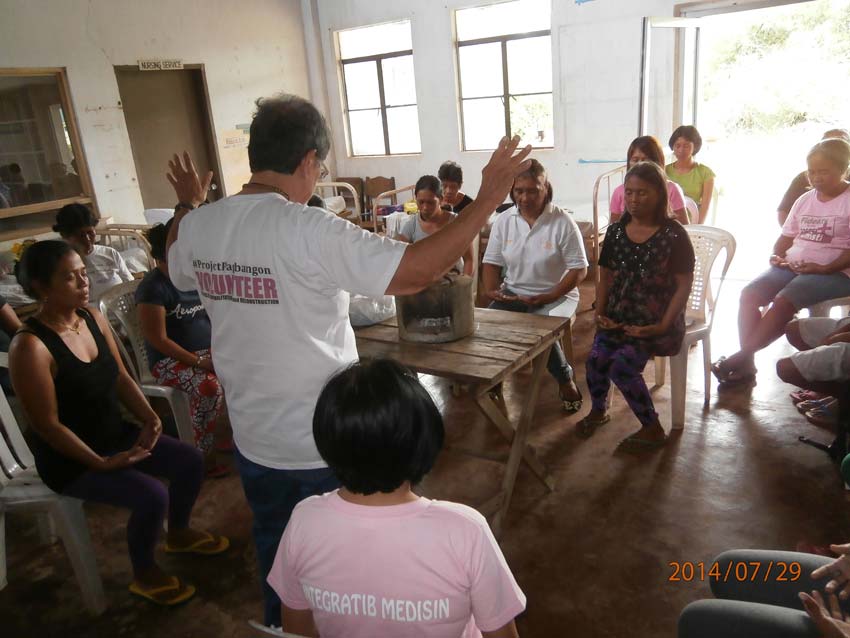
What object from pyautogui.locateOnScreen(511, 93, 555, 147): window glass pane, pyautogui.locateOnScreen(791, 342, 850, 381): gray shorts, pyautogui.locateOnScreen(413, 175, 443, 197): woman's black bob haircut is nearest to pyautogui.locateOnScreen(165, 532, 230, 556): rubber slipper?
pyautogui.locateOnScreen(413, 175, 443, 197): woman's black bob haircut

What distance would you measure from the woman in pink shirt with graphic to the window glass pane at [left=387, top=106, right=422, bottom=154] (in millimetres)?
7282

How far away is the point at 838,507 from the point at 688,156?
2.78 meters

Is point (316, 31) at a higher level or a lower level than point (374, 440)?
higher

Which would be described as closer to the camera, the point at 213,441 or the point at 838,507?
the point at 838,507

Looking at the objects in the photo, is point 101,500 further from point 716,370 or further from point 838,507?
point 716,370

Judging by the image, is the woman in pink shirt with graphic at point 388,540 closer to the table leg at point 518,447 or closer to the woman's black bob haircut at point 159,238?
the table leg at point 518,447

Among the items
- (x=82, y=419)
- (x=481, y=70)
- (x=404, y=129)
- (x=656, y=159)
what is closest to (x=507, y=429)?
(x=82, y=419)

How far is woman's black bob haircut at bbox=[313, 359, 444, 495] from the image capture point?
1021mm

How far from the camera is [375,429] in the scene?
1020 mm

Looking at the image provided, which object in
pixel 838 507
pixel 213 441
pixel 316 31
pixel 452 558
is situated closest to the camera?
pixel 452 558

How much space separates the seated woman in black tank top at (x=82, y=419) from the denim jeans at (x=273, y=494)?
61cm

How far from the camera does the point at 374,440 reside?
1020 mm

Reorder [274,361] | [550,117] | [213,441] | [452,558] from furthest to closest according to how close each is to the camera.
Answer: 1. [550,117]
2. [213,441]
3. [274,361]
4. [452,558]

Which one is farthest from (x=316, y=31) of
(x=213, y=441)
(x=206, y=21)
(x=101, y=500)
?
(x=101, y=500)
